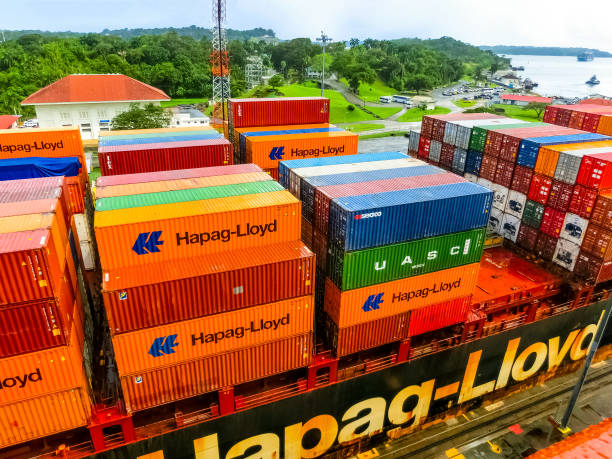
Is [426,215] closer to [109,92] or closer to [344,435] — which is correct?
[344,435]

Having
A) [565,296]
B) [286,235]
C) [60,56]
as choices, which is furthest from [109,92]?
[565,296]

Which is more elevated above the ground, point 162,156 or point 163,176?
point 163,176

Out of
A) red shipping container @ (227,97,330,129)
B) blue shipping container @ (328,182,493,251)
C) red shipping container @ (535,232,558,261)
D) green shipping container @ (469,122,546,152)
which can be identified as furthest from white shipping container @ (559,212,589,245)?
red shipping container @ (227,97,330,129)

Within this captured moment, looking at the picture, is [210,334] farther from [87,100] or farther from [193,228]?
[87,100]

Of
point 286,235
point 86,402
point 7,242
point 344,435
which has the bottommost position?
point 344,435

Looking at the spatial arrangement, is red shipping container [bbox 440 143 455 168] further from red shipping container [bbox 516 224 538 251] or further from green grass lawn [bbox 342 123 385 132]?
green grass lawn [bbox 342 123 385 132]

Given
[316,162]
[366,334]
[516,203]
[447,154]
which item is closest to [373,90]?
[447,154]
